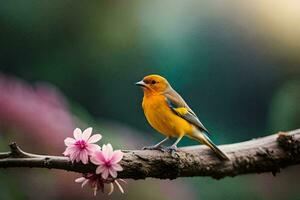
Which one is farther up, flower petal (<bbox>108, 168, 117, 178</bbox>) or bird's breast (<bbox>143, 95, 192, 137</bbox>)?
bird's breast (<bbox>143, 95, 192, 137</bbox>)

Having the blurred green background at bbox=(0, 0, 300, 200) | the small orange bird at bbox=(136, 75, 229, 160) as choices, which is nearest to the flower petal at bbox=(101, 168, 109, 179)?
the small orange bird at bbox=(136, 75, 229, 160)

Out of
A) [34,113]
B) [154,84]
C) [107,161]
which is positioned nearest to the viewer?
[107,161]

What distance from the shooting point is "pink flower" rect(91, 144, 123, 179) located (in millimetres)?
1025

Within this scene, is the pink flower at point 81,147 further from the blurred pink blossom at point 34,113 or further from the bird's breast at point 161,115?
the blurred pink blossom at point 34,113

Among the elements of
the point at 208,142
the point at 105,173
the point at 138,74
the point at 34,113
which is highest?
the point at 138,74

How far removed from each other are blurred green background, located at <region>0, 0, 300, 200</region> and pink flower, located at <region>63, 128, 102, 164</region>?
1.95ft

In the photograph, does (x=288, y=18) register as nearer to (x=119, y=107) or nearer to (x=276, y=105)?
(x=276, y=105)

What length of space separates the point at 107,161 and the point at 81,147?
0.16 ft

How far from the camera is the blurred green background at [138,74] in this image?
1.63m

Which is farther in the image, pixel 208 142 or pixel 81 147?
pixel 208 142

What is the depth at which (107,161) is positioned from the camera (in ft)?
3.34

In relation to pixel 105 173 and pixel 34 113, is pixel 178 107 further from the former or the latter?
pixel 34 113

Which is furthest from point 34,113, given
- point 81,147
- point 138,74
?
point 81,147

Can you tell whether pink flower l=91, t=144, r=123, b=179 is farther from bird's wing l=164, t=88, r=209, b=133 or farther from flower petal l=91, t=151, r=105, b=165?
bird's wing l=164, t=88, r=209, b=133
